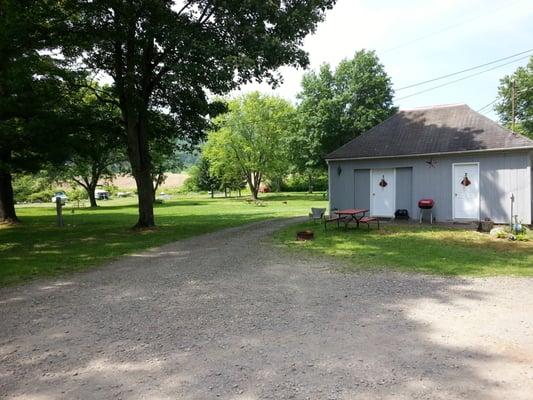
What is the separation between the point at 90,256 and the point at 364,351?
26.1 ft

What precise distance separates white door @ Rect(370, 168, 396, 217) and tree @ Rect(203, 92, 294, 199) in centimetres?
2738

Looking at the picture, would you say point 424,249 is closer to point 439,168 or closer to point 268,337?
point 439,168

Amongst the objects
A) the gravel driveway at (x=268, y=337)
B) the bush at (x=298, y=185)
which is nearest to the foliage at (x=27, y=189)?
the bush at (x=298, y=185)

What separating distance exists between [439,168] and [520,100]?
1384 inches

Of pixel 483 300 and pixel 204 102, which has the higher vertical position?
pixel 204 102

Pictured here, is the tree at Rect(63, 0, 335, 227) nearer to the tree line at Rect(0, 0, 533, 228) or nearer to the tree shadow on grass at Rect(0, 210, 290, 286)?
the tree line at Rect(0, 0, 533, 228)

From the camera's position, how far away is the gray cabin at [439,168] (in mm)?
14156

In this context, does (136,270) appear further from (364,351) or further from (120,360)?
(364,351)

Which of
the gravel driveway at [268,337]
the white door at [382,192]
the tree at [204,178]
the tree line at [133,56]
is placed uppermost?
the tree line at [133,56]

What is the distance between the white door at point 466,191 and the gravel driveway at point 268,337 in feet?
28.8

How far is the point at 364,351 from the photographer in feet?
13.2

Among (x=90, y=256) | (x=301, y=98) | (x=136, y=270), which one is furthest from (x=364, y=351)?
(x=301, y=98)

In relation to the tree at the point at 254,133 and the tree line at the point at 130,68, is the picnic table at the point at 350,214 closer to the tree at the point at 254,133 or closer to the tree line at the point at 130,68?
the tree line at the point at 130,68

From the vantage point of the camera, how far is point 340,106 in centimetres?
3569
